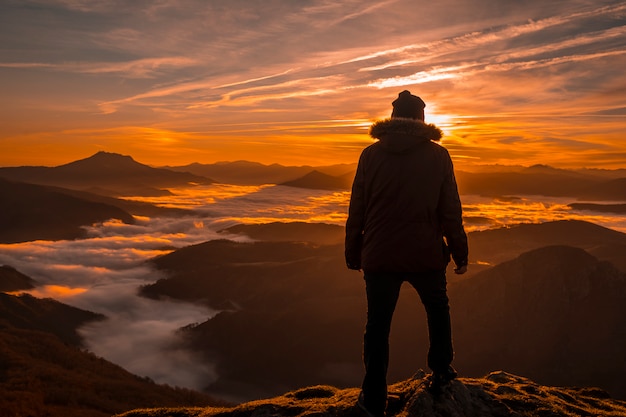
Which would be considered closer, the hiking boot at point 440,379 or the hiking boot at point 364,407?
the hiking boot at point 364,407

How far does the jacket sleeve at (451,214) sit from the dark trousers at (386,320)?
414 millimetres

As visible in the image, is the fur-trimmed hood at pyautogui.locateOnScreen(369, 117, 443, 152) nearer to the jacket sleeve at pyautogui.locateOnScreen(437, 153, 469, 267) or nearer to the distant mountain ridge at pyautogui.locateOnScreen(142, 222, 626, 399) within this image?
the jacket sleeve at pyautogui.locateOnScreen(437, 153, 469, 267)

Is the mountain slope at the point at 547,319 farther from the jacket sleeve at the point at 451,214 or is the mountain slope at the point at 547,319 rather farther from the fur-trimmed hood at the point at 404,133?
the fur-trimmed hood at the point at 404,133

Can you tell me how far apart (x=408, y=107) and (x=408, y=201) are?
123 centimetres

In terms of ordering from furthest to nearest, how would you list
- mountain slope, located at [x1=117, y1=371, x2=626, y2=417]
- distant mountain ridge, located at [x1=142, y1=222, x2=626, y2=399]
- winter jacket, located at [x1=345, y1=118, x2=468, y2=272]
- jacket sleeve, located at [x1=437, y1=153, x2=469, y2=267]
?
distant mountain ridge, located at [x1=142, y1=222, x2=626, y2=399], mountain slope, located at [x1=117, y1=371, x2=626, y2=417], jacket sleeve, located at [x1=437, y1=153, x2=469, y2=267], winter jacket, located at [x1=345, y1=118, x2=468, y2=272]

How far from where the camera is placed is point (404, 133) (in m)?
6.16

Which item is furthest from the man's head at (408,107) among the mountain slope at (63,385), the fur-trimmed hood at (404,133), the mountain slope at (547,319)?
the mountain slope at (547,319)

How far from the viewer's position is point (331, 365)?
124 m

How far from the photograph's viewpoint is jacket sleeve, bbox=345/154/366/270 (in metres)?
6.29

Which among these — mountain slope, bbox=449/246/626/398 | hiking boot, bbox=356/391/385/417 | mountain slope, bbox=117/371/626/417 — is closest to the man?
hiking boot, bbox=356/391/385/417

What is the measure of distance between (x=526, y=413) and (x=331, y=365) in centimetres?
12212

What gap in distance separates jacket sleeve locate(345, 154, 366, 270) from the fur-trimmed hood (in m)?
0.42

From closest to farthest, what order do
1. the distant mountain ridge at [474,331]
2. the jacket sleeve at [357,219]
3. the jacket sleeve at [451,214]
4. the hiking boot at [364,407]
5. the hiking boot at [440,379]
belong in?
1. the jacket sleeve at [451,214]
2. the jacket sleeve at [357,219]
3. the hiking boot at [364,407]
4. the hiking boot at [440,379]
5. the distant mountain ridge at [474,331]

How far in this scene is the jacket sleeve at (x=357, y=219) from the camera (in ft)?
20.6
